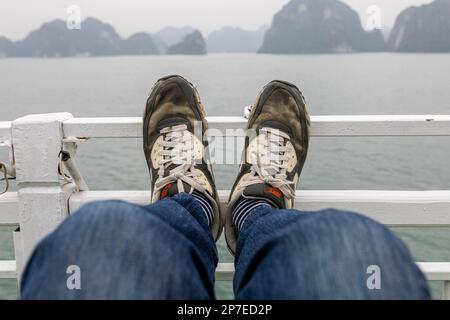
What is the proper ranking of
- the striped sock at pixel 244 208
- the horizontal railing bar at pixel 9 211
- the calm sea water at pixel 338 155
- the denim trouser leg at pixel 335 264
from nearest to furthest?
the denim trouser leg at pixel 335 264 → the striped sock at pixel 244 208 → the horizontal railing bar at pixel 9 211 → the calm sea water at pixel 338 155

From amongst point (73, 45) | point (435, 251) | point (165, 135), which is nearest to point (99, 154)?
point (435, 251)

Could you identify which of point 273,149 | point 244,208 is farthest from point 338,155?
point 244,208

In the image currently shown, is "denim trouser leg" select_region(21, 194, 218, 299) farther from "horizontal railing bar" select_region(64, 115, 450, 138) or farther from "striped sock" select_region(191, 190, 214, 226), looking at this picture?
"horizontal railing bar" select_region(64, 115, 450, 138)

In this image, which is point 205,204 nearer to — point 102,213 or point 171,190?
point 171,190

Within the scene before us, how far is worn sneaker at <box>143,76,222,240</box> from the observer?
4.71ft

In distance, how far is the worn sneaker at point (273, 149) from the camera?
1.44m

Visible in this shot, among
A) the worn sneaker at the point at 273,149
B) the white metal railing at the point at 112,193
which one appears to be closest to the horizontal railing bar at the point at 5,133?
the white metal railing at the point at 112,193

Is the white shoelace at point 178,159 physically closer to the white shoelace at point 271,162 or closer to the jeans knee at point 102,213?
the white shoelace at point 271,162

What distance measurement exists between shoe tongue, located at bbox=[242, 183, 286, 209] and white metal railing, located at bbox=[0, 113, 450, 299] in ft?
0.23

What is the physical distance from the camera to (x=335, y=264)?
688mm

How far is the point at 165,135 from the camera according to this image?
1645 millimetres

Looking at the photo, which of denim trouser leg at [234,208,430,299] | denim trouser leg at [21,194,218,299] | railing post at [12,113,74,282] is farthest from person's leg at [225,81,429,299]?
railing post at [12,113,74,282]

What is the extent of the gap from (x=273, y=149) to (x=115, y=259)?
101cm

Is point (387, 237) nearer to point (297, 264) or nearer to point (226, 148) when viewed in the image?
point (297, 264)
